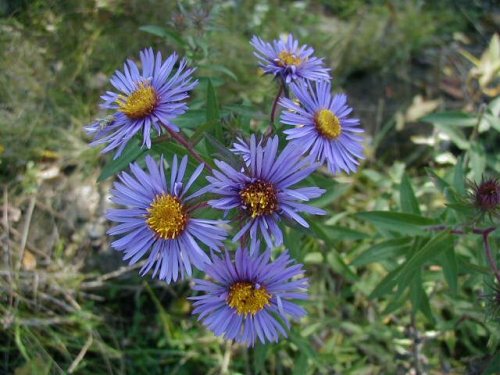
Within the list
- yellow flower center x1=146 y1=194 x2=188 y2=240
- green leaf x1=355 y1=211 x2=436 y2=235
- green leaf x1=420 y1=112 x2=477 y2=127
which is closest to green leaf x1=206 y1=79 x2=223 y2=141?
yellow flower center x1=146 y1=194 x2=188 y2=240

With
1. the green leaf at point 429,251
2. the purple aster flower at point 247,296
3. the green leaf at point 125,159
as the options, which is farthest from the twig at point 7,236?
the green leaf at point 429,251

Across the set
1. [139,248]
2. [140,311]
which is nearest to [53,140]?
[140,311]

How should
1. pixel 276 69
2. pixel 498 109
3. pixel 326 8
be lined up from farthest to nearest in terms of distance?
pixel 326 8 < pixel 498 109 < pixel 276 69

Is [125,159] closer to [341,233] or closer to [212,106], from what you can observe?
[212,106]

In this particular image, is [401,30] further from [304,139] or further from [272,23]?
[304,139]

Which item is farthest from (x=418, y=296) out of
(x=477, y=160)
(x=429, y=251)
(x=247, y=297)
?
(x=247, y=297)

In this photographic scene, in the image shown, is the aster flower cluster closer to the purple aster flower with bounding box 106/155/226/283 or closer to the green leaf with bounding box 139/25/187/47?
the purple aster flower with bounding box 106/155/226/283

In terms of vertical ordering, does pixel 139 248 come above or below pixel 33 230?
below
